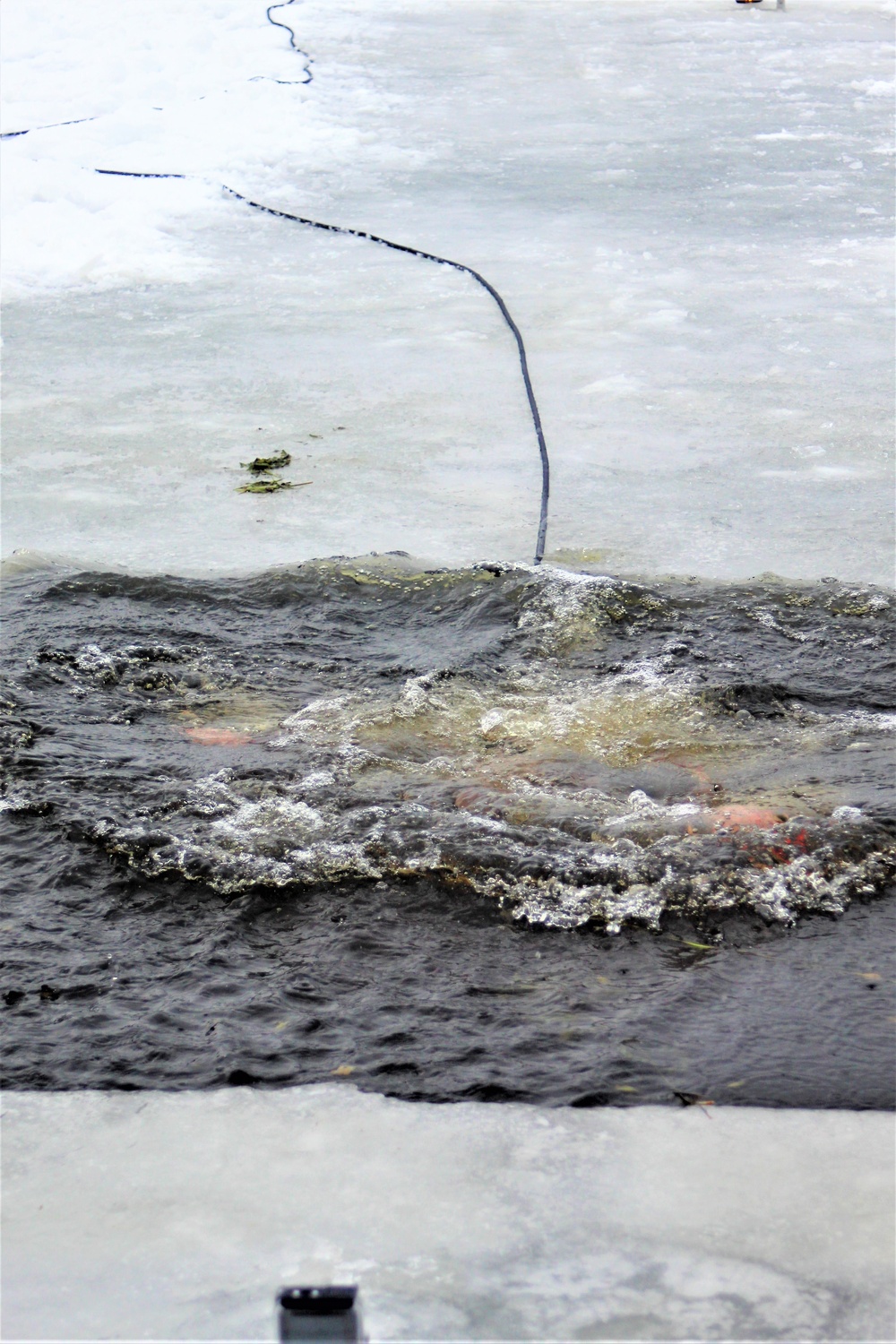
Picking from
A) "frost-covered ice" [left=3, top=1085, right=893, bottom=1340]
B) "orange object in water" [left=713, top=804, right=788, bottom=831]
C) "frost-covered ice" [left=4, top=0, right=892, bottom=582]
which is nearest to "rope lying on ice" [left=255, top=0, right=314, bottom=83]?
"frost-covered ice" [left=4, top=0, right=892, bottom=582]

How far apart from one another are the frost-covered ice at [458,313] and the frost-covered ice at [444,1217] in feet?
8.28

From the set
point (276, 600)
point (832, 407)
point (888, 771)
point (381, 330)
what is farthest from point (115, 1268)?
point (381, 330)

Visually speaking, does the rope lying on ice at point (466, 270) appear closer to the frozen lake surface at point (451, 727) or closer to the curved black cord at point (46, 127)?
the frozen lake surface at point (451, 727)

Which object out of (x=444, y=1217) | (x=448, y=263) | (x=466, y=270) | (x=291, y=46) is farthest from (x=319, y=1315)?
(x=291, y=46)

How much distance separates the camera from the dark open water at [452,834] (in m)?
2.41

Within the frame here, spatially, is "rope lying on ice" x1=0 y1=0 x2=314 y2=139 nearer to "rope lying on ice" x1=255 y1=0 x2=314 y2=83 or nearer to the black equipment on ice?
"rope lying on ice" x1=255 y1=0 x2=314 y2=83

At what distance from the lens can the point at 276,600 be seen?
4.31 meters

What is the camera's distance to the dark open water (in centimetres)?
241

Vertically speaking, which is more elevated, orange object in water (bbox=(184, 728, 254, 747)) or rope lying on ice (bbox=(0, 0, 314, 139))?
rope lying on ice (bbox=(0, 0, 314, 139))

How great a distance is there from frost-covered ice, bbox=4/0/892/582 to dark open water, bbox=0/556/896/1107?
1.57 feet

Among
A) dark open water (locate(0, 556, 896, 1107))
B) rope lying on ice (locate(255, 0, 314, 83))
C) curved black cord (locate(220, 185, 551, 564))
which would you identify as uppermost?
rope lying on ice (locate(255, 0, 314, 83))

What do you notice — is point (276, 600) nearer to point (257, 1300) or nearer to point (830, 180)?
point (257, 1300)

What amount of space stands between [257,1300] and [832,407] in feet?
14.9

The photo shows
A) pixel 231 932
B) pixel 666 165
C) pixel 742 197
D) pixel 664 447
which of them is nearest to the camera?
pixel 231 932
